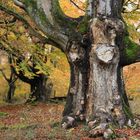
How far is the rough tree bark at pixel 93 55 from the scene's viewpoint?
10180mm

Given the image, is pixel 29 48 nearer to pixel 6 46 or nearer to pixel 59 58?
pixel 6 46

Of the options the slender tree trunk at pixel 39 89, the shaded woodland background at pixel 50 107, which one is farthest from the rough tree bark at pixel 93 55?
the slender tree trunk at pixel 39 89

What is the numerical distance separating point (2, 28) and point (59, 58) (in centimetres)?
871

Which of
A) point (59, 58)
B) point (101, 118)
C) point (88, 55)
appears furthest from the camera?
point (59, 58)

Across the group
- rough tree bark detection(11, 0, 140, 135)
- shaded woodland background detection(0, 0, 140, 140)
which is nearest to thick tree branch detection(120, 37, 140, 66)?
rough tree bark detection(11, 0, 140, 135)

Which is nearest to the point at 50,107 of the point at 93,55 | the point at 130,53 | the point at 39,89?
the point at 39,89

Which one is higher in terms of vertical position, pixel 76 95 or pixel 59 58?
pixel 59 58

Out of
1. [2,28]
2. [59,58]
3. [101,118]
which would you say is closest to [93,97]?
[101,118]

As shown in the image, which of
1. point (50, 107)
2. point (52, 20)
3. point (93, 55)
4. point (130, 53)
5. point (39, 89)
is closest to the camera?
point (93, 55)

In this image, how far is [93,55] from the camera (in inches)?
404

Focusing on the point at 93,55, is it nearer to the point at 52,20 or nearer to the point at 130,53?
the point at 130,53

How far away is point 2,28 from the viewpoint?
19859 mm

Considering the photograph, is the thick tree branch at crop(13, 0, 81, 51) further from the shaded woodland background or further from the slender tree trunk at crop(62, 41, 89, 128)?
the shaded woodland background

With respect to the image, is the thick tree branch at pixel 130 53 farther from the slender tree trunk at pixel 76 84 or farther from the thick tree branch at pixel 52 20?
the thick tree branch at pixel 52 20
